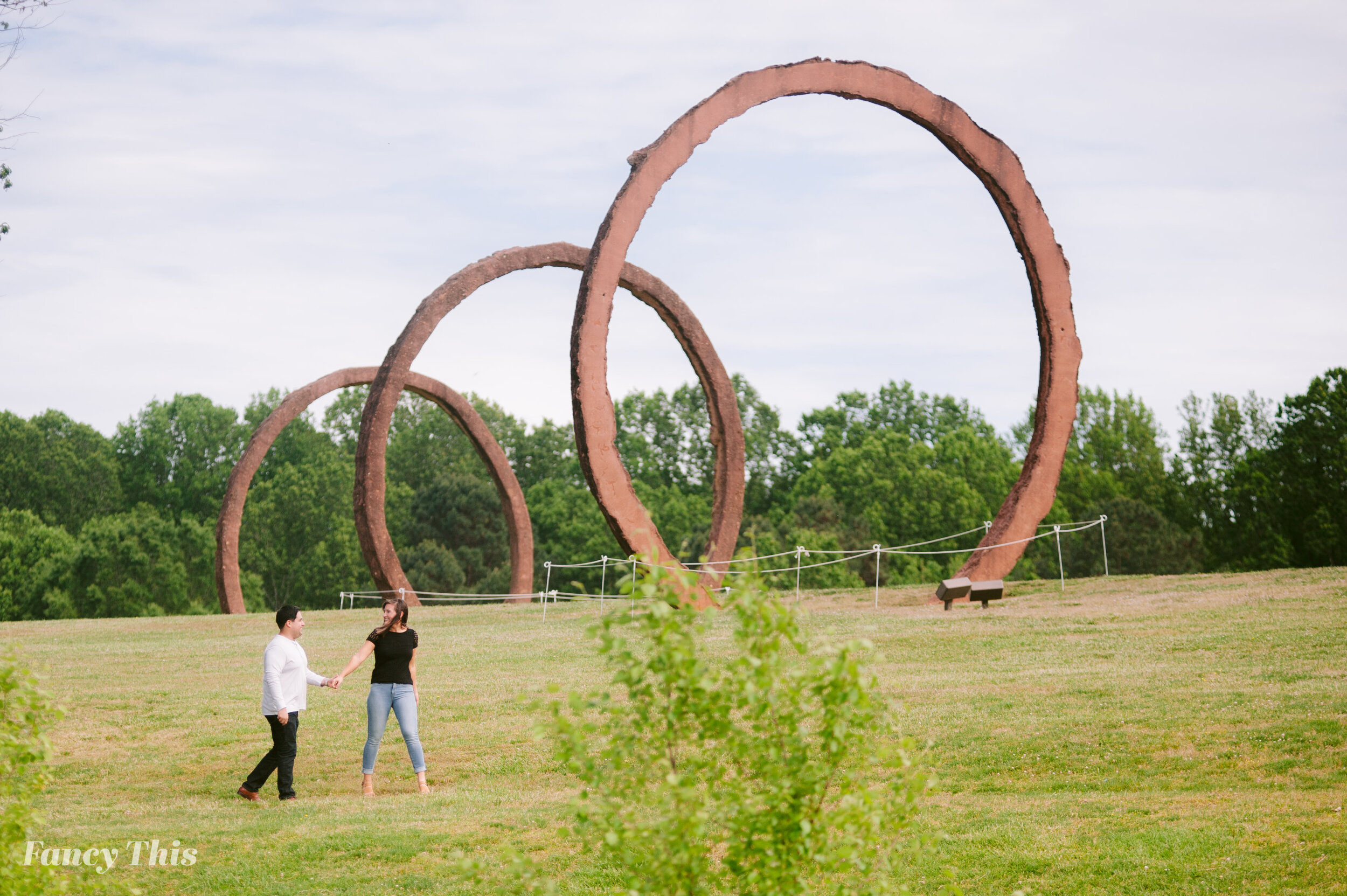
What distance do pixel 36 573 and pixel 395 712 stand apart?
4242 cm

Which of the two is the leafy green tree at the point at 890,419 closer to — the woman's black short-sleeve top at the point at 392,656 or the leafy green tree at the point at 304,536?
the leafy green tree at the point at 304,536

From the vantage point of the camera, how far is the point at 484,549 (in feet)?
170

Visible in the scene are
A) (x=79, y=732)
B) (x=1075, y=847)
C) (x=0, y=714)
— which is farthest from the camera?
(x=79, y=732)

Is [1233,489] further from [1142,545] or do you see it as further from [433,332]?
[433,332]

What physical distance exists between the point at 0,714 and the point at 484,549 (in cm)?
4748

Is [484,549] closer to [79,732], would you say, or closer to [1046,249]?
[1046,249]

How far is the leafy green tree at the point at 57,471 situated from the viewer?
5106cm

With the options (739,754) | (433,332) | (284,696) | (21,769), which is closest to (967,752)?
(284,696)

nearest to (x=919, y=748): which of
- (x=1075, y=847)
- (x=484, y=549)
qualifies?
(x=1075, y=847)

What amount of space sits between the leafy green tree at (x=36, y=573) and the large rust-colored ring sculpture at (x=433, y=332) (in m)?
28.5

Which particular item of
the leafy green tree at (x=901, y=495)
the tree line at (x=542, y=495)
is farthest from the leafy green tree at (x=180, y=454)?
the leafy green tree at (x=901, y=495)

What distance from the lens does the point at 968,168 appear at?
1795 cm

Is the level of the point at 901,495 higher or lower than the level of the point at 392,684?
higher

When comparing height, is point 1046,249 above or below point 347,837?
above
